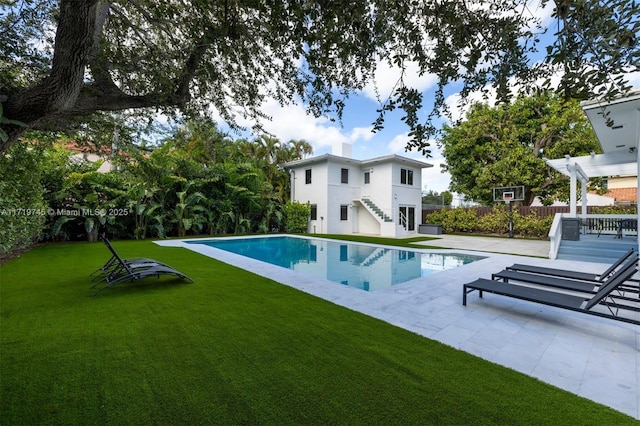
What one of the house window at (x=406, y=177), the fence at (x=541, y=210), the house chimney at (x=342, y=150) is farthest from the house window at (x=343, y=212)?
the fence at (x=541, y=210)

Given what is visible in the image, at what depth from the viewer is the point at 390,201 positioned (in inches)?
827

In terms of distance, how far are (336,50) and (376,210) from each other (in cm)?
1884

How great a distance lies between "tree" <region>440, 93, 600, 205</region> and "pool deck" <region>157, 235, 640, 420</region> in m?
17.2

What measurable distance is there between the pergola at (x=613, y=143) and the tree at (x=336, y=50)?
520cm

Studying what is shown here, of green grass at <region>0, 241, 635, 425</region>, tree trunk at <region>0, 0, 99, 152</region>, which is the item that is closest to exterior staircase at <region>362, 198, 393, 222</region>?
green grass at <region>0, 241, 635, 425</region>

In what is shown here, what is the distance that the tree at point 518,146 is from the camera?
19875 millimetres

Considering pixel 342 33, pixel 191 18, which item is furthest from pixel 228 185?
pixel 342 33

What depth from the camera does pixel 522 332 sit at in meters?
4.09

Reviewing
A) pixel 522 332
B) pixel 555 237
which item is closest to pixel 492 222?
pixel 555 237

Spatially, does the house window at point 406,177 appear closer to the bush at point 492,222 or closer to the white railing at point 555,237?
the bush at point 492,222

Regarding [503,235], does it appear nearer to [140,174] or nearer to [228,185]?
[228,185]

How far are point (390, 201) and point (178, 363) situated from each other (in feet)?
63.5

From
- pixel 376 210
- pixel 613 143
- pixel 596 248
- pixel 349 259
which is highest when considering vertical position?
pixel 613 143

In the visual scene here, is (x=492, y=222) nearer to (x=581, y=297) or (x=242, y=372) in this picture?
(x=581, y=297)
